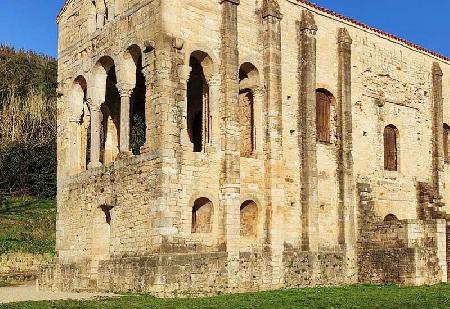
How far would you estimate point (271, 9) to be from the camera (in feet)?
67.5

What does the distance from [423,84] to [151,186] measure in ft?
44.9

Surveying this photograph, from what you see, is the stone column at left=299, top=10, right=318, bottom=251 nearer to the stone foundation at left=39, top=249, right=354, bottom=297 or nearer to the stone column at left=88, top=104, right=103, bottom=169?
the stone foundation at left=39, top=249, right=354, bottom=297

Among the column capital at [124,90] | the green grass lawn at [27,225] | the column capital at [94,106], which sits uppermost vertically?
the column capital at [124,90]

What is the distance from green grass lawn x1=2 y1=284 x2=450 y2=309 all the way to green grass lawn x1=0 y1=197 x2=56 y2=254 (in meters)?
14.9

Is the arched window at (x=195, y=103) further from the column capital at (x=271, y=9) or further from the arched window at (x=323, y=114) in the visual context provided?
the arched window at (x=323, y=114)

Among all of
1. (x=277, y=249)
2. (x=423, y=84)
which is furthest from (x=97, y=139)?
(x=423, y=84)

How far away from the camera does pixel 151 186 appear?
697 inches

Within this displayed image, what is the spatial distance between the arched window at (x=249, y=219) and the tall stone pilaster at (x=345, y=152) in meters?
3.75

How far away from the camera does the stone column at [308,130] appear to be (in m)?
20.8

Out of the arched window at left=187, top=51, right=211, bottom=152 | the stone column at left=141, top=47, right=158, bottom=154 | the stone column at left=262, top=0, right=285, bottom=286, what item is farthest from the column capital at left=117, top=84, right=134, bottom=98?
the stone column at left=262, top=0, right=285, bottom=286

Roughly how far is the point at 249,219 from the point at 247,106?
11.9ft

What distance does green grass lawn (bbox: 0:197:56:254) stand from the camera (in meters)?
29.5

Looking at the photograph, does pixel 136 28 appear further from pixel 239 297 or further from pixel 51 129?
pixel 51 129

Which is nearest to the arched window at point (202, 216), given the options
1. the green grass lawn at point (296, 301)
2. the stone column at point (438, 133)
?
the green grass lawn at point (296, 301)
